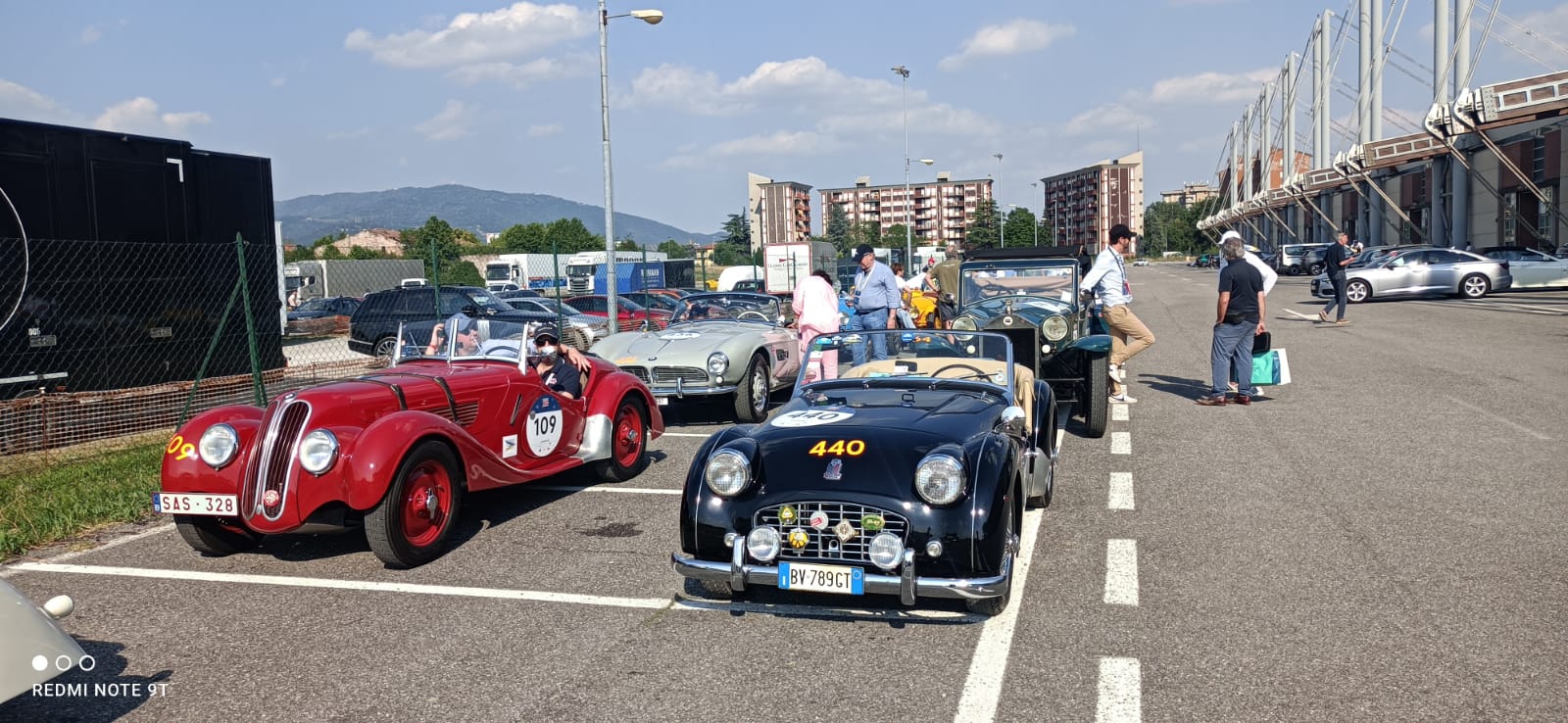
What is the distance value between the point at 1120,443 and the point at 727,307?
243 inches

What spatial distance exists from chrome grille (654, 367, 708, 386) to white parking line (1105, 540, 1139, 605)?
5.62 m

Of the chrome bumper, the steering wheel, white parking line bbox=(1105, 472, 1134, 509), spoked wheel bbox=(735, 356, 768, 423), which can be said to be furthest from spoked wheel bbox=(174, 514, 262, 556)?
spoked wheel bbox=(735, 356, 768, 423)

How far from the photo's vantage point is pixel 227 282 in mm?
12391

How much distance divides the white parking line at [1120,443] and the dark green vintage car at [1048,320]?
171 millimetres

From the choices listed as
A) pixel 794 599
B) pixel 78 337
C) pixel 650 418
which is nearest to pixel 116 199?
pixel 78 337

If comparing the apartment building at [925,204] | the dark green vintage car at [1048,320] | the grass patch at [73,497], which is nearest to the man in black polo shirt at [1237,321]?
the dark green vintage car at [1048,320]

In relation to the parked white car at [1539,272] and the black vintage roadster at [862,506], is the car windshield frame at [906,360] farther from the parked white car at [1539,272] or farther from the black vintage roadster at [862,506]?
the parked white car at [1539,272]

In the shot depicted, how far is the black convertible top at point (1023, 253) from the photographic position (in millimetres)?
11766

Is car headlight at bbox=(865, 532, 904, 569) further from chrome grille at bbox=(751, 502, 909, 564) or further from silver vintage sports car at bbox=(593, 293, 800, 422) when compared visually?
silver vintage sports car at bbox=(593, 293, 800, 422)

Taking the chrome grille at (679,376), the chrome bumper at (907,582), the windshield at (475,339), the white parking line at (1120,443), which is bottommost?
the white parking line at (1120,443)

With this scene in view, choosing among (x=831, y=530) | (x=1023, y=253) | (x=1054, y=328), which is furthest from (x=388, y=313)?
(x=831, y=530)

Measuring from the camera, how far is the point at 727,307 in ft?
44.9

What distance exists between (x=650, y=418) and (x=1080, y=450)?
134 inches

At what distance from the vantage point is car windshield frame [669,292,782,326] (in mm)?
13430
